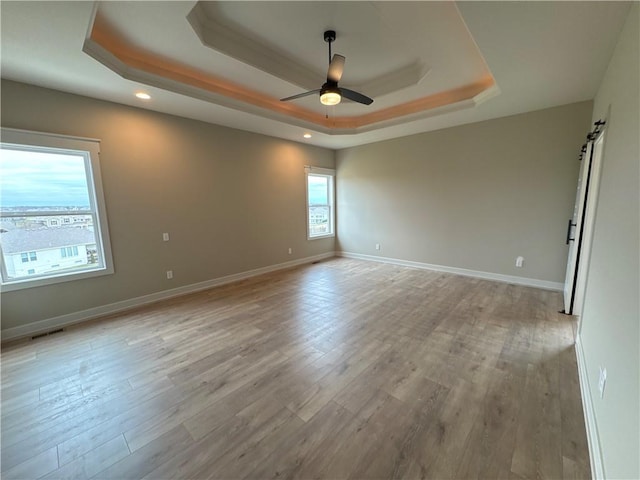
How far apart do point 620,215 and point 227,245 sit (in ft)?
15.3

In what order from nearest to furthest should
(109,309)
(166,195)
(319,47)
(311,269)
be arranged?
(319,47), (109,309), (166,195), (311,269)

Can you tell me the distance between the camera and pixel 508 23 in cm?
200

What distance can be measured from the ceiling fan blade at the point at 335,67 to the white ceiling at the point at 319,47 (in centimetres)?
35

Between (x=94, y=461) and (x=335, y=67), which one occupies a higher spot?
(x=335, y=67)

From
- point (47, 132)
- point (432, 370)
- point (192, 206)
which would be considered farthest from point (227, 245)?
point (432, 370)

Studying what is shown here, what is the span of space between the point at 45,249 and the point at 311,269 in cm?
394

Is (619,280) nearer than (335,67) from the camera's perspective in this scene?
Yes

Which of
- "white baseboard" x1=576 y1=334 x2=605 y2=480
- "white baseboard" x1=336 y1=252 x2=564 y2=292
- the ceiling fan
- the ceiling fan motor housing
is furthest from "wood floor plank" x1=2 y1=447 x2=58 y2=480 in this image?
"white baseboard" x1=336 y1=252 x2=564 y2=292

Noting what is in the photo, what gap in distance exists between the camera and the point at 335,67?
2.47m

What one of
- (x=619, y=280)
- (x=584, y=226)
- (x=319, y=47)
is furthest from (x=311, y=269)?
(x=619, y=280)

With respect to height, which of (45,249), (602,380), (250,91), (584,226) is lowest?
(602,380)

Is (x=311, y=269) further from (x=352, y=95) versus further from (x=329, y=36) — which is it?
(x=329, y=36)

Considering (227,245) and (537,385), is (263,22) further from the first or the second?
(537,385)

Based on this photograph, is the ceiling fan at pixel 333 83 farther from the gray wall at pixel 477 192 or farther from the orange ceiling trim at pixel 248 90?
the gray wall at pixel 477 192
